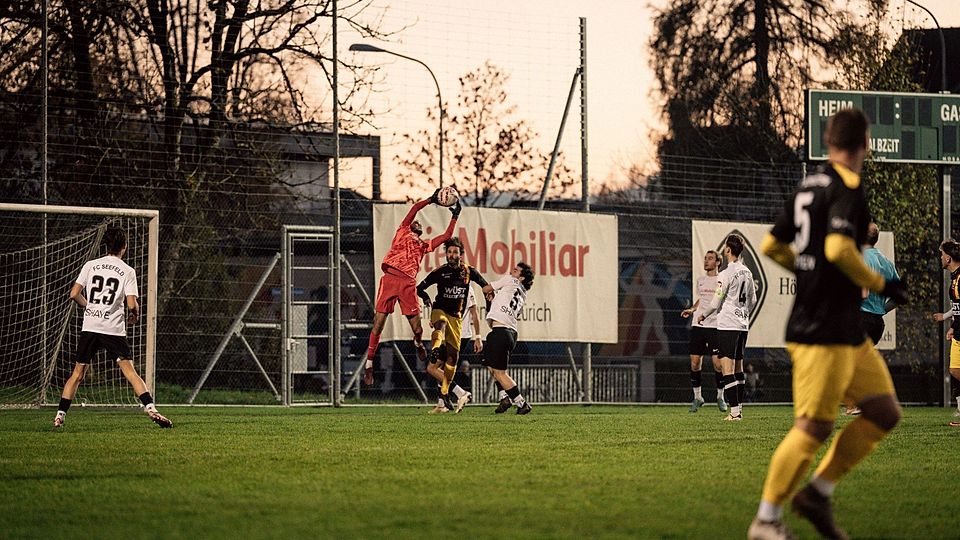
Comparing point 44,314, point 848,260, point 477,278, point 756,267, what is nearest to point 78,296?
point 44,314

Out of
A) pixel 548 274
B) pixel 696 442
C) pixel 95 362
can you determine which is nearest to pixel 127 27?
pixel 95 362

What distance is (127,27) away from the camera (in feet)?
72.9

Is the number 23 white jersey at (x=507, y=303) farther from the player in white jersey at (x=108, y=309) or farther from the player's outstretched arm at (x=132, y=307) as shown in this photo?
the player's outstretched arm at (x=132, y=307)

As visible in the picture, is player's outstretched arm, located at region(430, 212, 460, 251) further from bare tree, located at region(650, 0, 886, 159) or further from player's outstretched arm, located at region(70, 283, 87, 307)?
bare tree, located at region(650, 0, 886, 159)

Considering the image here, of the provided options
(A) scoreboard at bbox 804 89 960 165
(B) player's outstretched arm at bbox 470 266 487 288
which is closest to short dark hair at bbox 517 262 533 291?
(B) player's outstretched arm at bbox 470 266 487 288

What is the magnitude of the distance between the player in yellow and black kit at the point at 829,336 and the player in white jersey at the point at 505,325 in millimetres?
10747

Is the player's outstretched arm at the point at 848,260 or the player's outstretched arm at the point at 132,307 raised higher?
the player's outstretched arm at the point at 848,260

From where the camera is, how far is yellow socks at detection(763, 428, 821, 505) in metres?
6.20

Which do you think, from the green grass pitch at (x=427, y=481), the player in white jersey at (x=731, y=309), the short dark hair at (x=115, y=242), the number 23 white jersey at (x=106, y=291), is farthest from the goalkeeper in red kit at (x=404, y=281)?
the short dark hair at (x=115, y=242)

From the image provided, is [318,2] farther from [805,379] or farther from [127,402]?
[805,379]

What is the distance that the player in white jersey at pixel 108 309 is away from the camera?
45.5 feet

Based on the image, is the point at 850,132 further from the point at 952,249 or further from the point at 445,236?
the point at 445,236

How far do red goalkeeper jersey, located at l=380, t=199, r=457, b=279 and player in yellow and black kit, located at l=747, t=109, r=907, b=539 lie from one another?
38.9ft

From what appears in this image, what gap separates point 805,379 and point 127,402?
1460 cm
